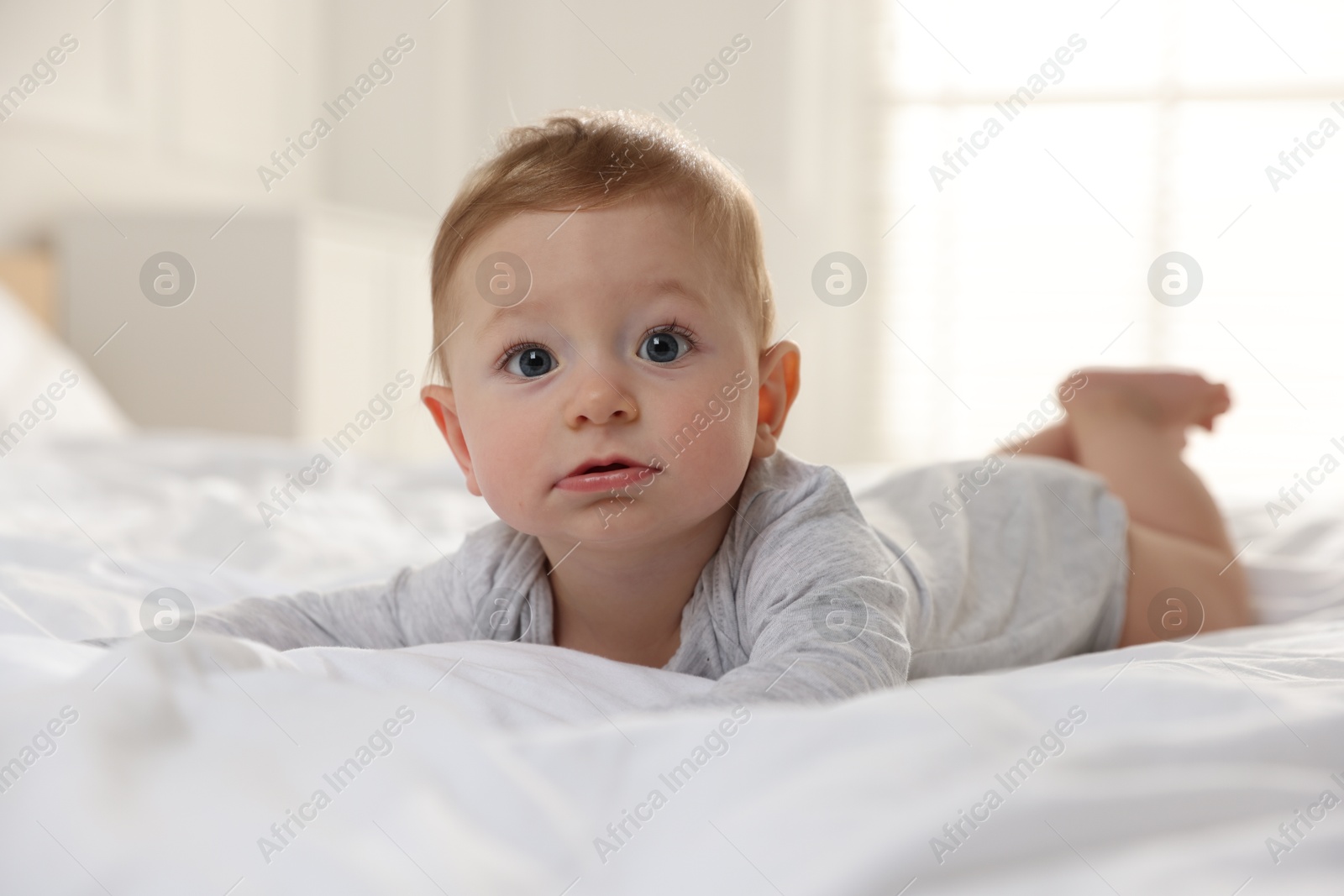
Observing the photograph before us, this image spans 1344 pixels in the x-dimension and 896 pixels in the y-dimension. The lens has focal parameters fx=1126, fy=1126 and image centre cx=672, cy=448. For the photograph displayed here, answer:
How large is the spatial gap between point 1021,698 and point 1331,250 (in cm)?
360

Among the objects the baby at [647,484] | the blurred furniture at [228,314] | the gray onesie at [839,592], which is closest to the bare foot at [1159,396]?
the gray onesie at [839,592]

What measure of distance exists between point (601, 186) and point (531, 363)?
0.12 m

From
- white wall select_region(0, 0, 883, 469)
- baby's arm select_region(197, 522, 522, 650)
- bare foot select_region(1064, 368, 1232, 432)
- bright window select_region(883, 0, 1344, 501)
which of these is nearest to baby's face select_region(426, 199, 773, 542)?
baby's arm select_region(197, 522, 522, 650)

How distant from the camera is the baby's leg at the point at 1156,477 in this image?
1051 mm

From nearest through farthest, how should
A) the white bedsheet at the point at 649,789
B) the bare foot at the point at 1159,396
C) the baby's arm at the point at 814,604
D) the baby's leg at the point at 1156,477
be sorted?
the white bedsheet at the point at 649,789 < the baby's arm at the point at 814,604 < the baby's leg at the point at 1156,477 < the bare foot at the point at 1159,396

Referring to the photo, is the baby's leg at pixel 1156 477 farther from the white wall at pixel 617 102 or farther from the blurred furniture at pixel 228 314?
the white wall at pixel 617 102

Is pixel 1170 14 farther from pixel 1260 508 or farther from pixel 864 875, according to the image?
pixel 864 875

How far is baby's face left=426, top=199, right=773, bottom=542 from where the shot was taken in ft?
2.27

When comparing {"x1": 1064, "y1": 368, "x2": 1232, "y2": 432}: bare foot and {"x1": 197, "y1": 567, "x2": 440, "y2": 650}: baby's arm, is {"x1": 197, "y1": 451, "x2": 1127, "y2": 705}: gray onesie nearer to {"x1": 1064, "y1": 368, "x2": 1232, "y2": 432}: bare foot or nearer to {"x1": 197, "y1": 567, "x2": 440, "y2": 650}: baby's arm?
{"x1": 197, "y1": 567, "x2": 440, "y2": 650}: baby's arm

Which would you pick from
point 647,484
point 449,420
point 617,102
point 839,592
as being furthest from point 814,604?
point 617,102

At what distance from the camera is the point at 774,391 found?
849 millimetres

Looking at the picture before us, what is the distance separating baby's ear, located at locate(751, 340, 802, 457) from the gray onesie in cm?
2

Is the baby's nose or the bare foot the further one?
the bare foot

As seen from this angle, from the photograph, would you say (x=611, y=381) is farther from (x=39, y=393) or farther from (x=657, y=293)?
(x=39, y=393)
